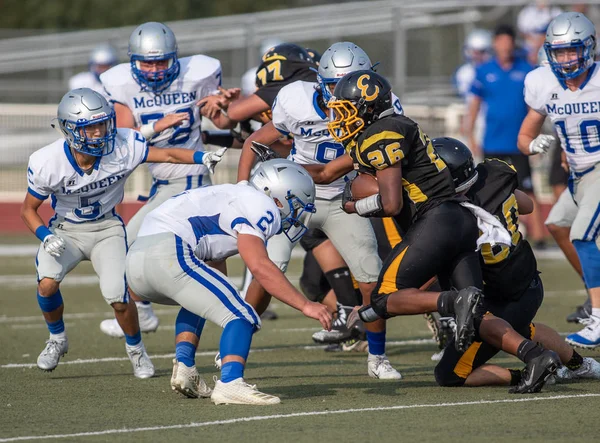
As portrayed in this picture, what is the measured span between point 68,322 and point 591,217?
14.3ft

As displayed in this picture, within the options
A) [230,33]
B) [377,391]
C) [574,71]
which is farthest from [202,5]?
[377,391]

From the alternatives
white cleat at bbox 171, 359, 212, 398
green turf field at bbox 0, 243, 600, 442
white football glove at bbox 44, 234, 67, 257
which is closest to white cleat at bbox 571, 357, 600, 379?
green turf field at bbox 0, 243, 600, 442

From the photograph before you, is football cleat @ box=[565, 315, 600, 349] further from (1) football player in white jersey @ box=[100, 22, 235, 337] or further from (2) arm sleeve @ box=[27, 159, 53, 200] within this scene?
(2) arm sleeve @ box=[27, 159, 53, 200]

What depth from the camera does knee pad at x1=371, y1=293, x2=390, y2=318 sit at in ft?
19.2

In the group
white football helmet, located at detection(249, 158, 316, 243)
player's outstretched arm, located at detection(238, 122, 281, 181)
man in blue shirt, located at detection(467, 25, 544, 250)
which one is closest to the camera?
white football helmet, located at detection(249, 158, 316, 243)

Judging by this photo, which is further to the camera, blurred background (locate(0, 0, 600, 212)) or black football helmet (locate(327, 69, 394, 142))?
blurred background (locate(0, 0, 600, 212))

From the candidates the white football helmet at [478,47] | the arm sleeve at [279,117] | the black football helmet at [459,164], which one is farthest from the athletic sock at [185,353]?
the white football helmet at [478,47]

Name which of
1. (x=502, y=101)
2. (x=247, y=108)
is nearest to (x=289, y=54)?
(x=247, y=108)

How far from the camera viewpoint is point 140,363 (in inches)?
264

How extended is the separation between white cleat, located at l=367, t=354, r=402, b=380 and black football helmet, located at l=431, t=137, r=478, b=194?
3.97ft

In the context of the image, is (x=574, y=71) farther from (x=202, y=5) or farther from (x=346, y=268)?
(x=202, y=5)

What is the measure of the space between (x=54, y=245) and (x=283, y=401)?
5.72 ft

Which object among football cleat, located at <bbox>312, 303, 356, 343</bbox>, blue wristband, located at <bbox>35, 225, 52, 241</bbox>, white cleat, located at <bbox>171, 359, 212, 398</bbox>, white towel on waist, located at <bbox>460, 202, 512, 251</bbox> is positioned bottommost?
football cleat, located at <bbox>312, 303, 356, 343</bbox>

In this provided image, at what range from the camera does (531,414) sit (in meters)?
5.17
